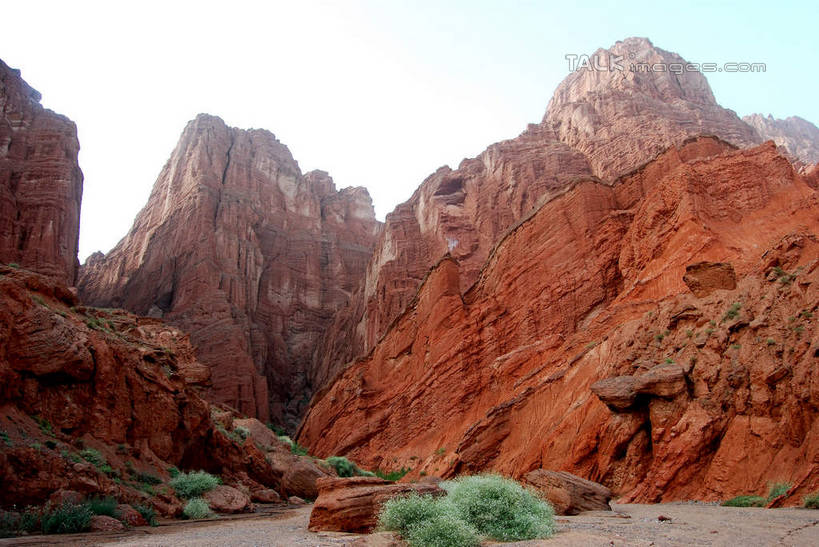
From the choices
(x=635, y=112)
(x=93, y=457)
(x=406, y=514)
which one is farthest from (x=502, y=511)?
(x=635, y=112)

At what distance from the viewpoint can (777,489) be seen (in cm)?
1275

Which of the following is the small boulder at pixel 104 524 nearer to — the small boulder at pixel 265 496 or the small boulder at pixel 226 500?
the small boulder at pixel 226 500

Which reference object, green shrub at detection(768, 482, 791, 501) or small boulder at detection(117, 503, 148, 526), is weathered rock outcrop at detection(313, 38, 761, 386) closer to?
green shrub at detection(768, 482, 791, 501)

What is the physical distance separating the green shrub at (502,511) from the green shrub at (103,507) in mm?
7466

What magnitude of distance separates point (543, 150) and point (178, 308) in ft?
144

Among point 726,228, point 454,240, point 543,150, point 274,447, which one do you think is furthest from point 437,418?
point 543,150

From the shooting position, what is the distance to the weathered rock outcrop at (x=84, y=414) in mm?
12805

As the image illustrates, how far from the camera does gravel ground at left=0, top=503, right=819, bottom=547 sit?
822 centimetres

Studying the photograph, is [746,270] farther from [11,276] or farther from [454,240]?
[454,240]

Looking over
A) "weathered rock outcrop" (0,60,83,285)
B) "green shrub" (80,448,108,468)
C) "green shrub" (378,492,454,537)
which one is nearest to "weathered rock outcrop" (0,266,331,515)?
"green shrub" (80,448,108,468)

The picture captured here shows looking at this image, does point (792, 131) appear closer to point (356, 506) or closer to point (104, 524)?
point (356, 506)

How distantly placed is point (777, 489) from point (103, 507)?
1428 cm

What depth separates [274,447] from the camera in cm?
3112

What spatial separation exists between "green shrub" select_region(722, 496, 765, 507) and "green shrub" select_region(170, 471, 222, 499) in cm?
1412
